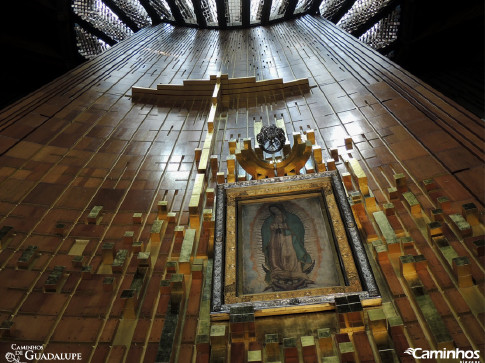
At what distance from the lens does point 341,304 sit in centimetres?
164

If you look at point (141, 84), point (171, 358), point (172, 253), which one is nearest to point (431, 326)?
point (171, 358)

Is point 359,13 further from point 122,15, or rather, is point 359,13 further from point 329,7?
point 122,15

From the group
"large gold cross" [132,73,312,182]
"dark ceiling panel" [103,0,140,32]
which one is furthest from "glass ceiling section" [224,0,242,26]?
"large gold cross" [132,73,312,182]

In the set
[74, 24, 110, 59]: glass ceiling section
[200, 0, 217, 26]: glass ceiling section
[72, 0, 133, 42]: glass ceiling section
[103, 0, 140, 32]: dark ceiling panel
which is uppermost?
[200, 0, 217, 26]: glass ceiling section

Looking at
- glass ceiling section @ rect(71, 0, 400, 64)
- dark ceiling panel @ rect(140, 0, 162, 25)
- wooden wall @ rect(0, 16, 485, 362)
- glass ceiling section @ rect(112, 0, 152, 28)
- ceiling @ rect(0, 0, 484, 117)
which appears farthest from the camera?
dark ceiling panel @ rect(140, 0, 162, 25)

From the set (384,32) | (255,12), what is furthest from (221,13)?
(384,32)

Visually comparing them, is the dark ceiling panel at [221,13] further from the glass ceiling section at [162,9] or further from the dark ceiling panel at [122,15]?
the dark ceiling panel at [122,15]

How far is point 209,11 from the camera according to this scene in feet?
23.6

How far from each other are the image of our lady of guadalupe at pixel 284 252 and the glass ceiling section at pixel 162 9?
630 cm

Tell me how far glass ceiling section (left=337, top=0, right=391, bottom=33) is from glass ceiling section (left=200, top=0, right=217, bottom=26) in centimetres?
231

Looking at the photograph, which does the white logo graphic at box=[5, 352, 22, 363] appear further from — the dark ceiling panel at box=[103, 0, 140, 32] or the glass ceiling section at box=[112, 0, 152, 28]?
the glass ceiling section at box=[112, 0, 152, 28]

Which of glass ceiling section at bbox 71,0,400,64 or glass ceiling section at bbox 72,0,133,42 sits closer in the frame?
glass ceiling section at bbox 72,0,133,42

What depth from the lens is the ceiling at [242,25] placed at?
5.62 m

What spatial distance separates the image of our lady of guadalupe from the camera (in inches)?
71.8
